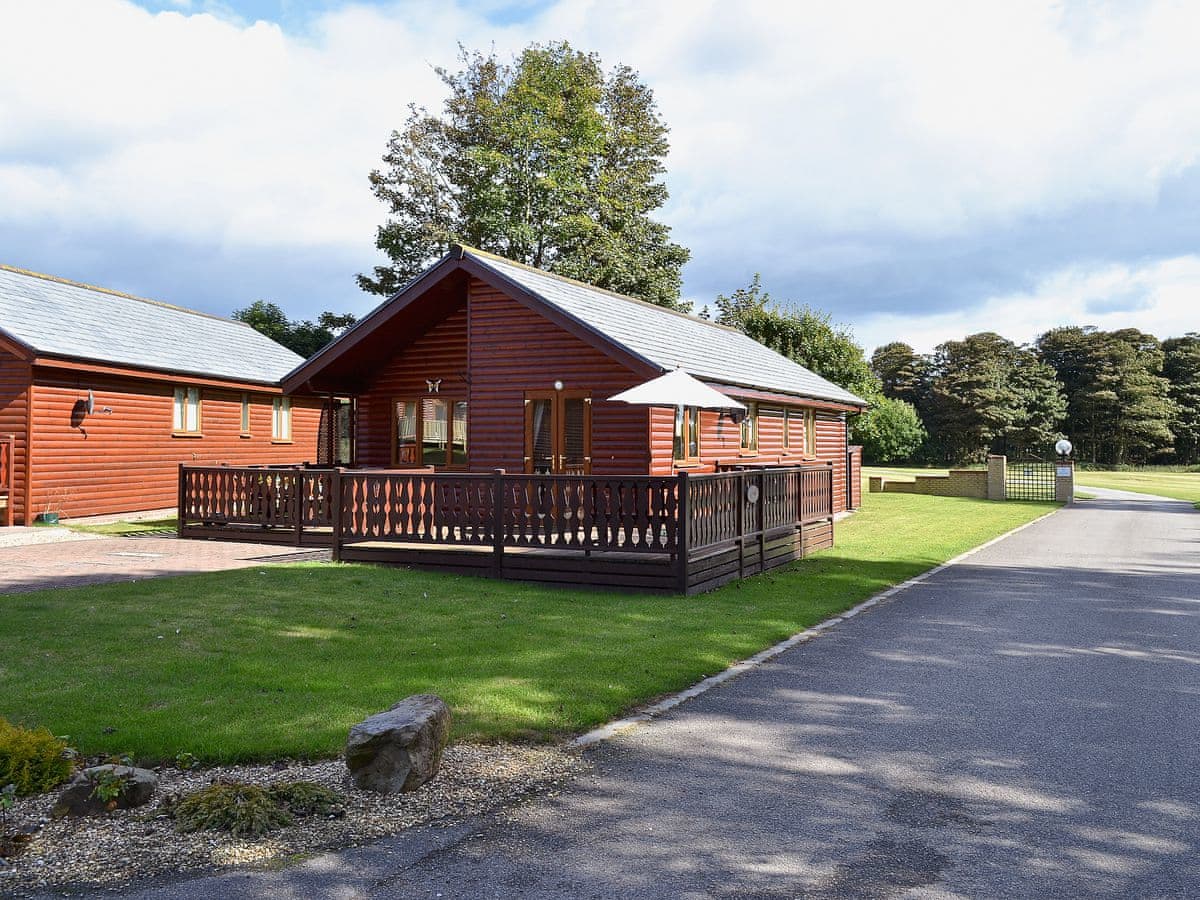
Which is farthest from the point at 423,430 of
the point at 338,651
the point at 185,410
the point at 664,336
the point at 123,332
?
the point at 338,651

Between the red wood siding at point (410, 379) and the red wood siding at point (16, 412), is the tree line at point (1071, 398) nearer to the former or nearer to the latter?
the red wood siding at point (410, 379)

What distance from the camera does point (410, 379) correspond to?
1986cm

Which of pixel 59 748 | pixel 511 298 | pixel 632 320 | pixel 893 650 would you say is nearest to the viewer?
pixel 59 748

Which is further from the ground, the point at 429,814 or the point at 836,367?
the point at 836,367

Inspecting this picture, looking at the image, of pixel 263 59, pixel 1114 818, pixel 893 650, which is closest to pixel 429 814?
pixel 1114 818

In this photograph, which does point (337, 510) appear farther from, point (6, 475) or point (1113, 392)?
point (1113, 392)

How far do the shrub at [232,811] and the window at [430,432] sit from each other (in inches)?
583

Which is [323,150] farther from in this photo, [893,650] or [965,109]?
[893,650]

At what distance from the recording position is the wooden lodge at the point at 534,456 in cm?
1160

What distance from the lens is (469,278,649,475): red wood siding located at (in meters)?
17.0

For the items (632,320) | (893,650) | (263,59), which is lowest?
(893,650)

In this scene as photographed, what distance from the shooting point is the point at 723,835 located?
409cm

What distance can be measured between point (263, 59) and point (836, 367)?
28145mm

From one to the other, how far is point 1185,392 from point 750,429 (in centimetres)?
7439
